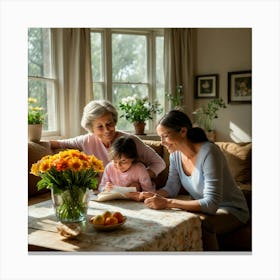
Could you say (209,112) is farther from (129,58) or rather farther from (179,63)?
(129,58)

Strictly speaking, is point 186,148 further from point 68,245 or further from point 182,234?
point 68,245

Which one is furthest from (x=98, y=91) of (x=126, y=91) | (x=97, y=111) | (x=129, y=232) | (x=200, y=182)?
(x=129, y=232)

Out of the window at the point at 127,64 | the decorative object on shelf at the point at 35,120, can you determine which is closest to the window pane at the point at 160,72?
the window at the point at 127,64

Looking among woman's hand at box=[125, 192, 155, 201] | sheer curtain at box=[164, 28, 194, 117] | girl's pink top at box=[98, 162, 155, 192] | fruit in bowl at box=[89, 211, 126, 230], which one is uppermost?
sheer curtain at box=[164, 28, 194, 117]

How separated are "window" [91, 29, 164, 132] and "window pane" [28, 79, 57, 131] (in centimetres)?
56

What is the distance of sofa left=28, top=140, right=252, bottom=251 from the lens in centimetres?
169

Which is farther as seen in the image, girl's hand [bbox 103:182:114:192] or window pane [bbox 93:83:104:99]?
window pane [bbox 93:83:104:99]

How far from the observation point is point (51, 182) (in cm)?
140

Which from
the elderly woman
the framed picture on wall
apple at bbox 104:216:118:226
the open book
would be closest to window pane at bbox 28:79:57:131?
the elderly woman

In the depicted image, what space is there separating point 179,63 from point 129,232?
1.75 m

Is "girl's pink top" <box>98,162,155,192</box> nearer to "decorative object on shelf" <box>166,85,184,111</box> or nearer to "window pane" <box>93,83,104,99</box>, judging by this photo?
"decorative object on shelf" <box>166,85,184,111</box>
